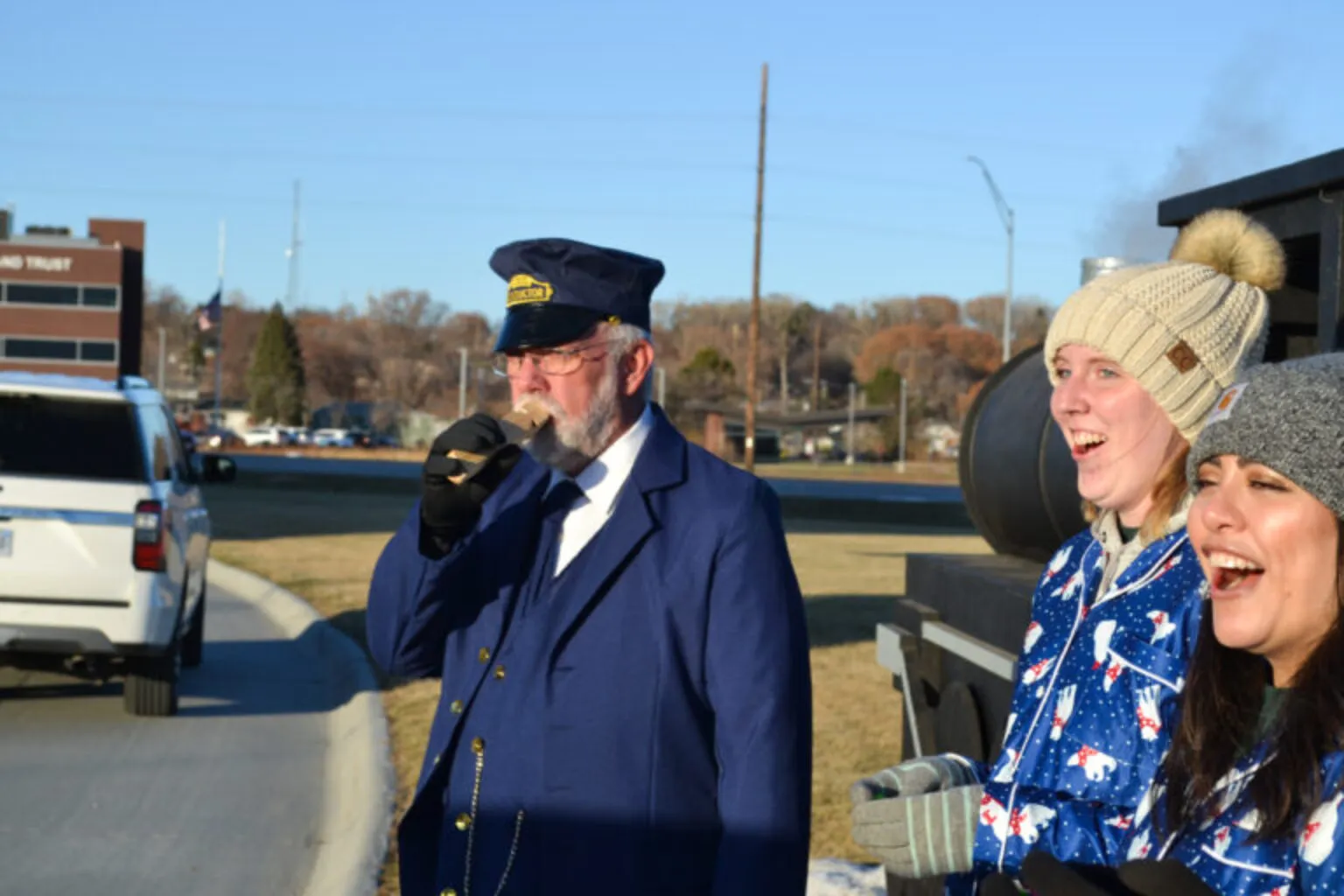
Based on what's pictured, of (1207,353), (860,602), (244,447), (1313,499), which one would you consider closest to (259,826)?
(1207,353)

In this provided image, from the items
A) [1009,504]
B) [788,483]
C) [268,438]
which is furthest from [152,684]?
[268,438]

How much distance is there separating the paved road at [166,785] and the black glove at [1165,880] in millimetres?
5209

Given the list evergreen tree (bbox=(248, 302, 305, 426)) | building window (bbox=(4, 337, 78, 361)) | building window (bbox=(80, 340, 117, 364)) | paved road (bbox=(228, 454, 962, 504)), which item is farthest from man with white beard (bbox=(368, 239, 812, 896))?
evergreen tree (bbox=(248, 302, 305, 426))

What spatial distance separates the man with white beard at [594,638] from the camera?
3.15 meters

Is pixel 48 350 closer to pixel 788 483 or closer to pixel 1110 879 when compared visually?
pixel 788 483

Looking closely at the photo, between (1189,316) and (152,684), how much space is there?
27.7 feet

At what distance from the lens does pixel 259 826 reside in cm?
785

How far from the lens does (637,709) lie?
317 cm

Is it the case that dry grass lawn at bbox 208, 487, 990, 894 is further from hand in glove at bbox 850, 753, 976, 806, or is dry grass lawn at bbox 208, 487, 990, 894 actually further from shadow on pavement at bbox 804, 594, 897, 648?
hand in glove at bbox 850, 753, 976, 806

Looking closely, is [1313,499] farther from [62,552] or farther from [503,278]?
[62,552]

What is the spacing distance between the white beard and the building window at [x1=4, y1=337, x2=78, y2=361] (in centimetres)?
8391

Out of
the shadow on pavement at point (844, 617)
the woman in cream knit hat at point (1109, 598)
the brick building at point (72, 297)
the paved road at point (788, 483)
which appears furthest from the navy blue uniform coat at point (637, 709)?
the brick building at point (72, 297)

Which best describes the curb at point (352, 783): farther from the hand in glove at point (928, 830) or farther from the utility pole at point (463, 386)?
the utility pole at point (463, 386)

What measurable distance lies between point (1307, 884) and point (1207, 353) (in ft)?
3.97
